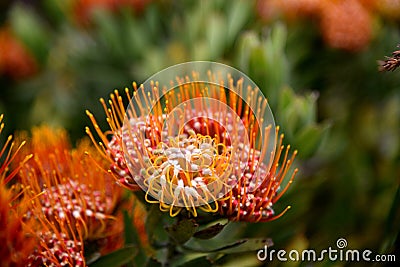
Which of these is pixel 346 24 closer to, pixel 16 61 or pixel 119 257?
pixel 119 257

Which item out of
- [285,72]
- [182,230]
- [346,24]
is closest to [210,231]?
[182,230]

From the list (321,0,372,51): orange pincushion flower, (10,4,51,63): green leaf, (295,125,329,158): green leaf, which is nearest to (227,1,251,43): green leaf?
(321,0,372,51): orange pincushion flower

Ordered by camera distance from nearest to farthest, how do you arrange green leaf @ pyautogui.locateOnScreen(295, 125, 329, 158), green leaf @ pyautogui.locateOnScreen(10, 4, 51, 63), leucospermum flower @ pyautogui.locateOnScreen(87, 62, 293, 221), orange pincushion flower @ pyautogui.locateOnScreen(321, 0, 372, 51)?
leucospermum flower @ pyautogui.locateOnScreen(87, 62, 293, 221) < green leaf @ pyautogui.locateOnScreen(295, 125, 329, 158) < orange pincushion flower @ pyautogui.locateOnScreen(321, 0, 372, 51) < green leaf @ pyautogui.locateOnScreen(10, 4, 51, 63)

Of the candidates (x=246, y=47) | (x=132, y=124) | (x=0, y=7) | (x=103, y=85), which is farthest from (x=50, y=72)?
(x=132, y=124)

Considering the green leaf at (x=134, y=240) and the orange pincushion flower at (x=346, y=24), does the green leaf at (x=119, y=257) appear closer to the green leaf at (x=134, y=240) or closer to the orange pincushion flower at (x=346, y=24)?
the green leaf at (x=134, y=240)

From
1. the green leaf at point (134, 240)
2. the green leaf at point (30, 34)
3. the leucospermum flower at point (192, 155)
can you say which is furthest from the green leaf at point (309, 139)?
the green leaf at point (30, 34)

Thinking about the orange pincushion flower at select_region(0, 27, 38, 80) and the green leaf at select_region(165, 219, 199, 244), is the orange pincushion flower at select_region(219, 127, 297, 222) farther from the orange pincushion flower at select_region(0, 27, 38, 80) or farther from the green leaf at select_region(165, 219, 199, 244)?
the orange pincushion flower at select_region(0, 27, 38, 80)

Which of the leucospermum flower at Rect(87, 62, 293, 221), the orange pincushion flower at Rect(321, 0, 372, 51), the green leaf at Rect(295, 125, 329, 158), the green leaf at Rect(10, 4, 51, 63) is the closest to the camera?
the leucospermum flower at Rect(87, 62, 293, 221)
